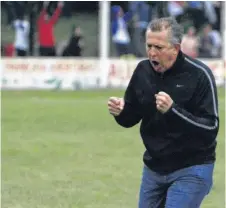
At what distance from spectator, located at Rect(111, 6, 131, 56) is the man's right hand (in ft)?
72.8

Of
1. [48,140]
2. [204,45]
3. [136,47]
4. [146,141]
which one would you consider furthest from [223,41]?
[146,141]

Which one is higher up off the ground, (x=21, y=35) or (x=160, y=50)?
(x=160, y=50)

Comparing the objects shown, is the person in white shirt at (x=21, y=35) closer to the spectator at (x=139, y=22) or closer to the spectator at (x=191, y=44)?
the spectator at (x=139, y=22)

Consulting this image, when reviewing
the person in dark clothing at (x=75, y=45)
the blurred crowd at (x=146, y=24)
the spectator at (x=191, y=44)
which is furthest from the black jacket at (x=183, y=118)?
the person in dark clothing at (x=75, y=45)

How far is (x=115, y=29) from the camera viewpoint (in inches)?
1126

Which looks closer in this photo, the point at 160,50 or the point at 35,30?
the point at 160,50

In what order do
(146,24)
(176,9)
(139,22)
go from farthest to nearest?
(176,9), (139,22), (146,24)

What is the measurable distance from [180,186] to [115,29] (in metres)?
23.3

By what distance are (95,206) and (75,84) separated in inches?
663

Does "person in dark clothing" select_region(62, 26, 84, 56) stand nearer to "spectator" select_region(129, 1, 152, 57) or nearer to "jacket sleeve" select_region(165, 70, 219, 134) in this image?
"spectator" select_region(129, 1, 152, 57)

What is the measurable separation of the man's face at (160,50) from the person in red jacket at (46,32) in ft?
71.6

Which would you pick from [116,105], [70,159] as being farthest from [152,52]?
[70,159]

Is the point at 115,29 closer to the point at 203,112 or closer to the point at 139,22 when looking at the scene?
the point at 139,22

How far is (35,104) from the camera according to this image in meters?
20.1
